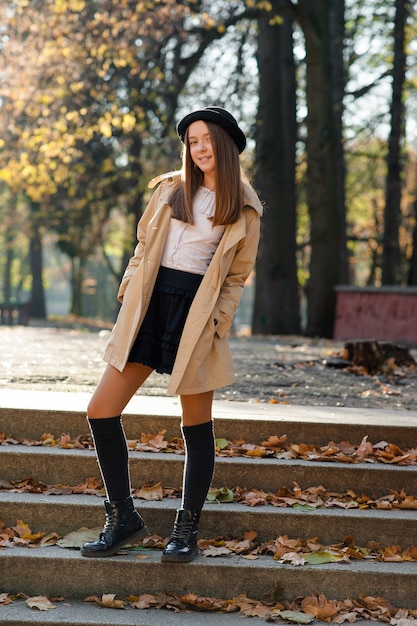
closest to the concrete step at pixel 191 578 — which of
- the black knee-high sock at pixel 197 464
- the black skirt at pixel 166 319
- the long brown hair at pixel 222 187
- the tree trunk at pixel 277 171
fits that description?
the black knee-high sock at pixel 197 464

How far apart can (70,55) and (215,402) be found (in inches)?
407

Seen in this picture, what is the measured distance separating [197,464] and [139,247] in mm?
1034

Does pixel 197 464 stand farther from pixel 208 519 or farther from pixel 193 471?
pixel 208 519

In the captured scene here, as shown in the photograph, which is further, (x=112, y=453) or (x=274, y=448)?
(x=274, y=448)

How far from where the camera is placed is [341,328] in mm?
17891

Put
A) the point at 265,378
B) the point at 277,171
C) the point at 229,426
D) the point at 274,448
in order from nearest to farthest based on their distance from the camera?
the point at 274,448, the point at 229,426, the point at 265,378, the point at 277,171

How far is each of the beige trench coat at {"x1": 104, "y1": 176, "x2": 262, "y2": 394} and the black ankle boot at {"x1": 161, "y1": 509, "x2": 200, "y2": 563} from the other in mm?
628

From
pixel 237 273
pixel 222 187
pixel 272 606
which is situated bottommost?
pixel 272 606

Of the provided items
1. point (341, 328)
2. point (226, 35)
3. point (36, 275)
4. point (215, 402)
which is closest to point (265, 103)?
point (226, 35)

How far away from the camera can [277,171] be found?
19312 mm

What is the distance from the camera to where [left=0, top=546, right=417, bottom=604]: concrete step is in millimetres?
4562

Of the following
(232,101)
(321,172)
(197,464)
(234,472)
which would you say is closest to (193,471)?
(197,464)

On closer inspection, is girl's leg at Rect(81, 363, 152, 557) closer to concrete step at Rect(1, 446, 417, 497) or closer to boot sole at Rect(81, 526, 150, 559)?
boot sole at Rect(81, 526, 150, 559)

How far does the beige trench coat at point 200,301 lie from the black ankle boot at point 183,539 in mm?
628
